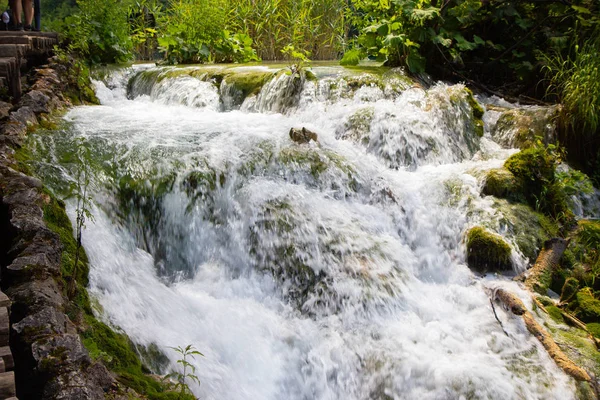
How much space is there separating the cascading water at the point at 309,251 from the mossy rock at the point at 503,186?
0.41 ft

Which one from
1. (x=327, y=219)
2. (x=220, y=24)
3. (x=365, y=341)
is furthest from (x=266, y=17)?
(x=365, y=341)

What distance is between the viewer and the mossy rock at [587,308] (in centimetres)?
415

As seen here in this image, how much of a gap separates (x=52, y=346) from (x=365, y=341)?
7.44 feet

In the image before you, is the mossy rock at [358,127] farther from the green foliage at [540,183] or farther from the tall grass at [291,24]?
the tall grass at [291,24]

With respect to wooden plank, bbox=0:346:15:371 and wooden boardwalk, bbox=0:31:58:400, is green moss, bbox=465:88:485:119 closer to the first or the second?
wooden boardwalk, bbox=0:31:58:400

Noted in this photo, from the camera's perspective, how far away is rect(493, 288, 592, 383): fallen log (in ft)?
11.2

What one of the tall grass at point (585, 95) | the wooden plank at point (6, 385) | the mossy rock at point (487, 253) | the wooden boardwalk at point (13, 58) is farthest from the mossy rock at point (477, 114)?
the wooden plank at point (6, 385)

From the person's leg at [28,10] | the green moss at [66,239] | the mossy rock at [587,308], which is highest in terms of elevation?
the person's leg at [28,10]

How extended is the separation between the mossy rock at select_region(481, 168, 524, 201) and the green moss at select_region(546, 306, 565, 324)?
152 centimetres

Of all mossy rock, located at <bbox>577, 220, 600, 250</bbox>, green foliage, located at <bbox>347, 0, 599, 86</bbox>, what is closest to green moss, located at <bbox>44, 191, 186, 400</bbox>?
mossy rock, located at <bbox>577, 220, 600, 250</bbox>

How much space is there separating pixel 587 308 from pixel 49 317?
13.1 feet

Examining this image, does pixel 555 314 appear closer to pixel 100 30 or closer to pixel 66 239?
pixel 66 239

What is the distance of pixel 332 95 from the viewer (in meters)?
7.29

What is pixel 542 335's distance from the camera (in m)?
3.71
